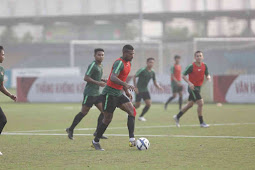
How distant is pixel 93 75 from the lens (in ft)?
42.9

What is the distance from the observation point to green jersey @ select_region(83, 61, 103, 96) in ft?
42.3

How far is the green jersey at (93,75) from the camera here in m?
12.9

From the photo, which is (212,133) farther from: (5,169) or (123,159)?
(5,169)

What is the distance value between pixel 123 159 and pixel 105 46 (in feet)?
109

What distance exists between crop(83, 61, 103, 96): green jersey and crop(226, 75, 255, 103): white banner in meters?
15.4

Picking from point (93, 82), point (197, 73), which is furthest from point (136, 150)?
point (197, 73)

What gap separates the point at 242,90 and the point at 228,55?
297 inches

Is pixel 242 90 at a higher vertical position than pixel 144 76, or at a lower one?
lower

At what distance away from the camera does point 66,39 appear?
5575 centimetres

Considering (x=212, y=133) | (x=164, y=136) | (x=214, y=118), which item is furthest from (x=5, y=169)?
(x=214, y=118)

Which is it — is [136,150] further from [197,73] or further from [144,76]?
[144,76]

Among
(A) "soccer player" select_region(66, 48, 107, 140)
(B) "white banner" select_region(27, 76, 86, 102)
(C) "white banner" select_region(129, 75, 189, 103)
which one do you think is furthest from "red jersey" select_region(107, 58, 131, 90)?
(B) "white banner" select_region(27, 76, 86, 102)

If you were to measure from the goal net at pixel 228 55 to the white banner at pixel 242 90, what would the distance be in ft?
15.9

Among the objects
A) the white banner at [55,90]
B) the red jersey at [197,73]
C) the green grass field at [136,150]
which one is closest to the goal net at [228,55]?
the white banner at [55,90]
